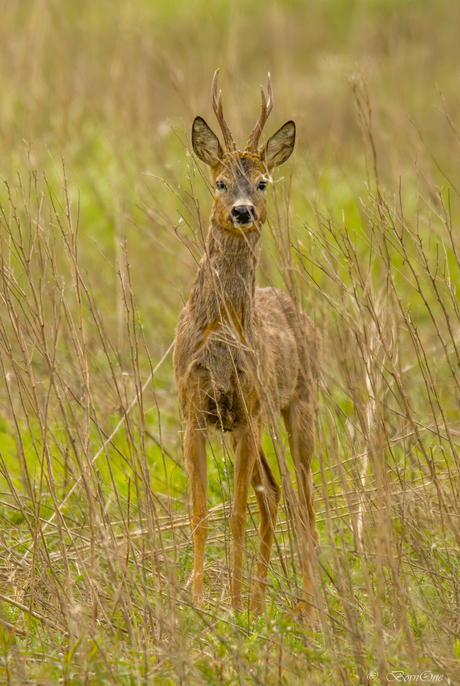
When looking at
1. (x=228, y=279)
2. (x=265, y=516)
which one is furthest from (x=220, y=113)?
(x=265, y=516)

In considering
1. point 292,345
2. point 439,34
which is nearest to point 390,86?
point 439,34

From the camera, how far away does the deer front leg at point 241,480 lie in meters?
3.90

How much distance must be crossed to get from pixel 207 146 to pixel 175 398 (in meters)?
3.00

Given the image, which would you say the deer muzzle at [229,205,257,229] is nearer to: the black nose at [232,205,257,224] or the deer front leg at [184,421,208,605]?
the black nose at [232,205,257,224]

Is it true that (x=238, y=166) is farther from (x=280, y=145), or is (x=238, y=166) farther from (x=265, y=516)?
(x=265, y=516)

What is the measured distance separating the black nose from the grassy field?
0.15 m

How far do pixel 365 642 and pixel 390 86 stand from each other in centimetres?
1375

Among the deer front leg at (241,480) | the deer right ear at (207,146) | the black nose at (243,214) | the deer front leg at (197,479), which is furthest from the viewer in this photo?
the deer right ear at (207,146)

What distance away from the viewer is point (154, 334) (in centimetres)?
816

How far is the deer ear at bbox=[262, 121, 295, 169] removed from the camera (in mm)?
4242

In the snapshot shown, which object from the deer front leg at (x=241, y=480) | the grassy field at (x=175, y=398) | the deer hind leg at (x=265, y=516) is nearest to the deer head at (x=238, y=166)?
the grassy field at (x=175, y=398)

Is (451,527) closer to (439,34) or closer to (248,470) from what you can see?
(248,470)

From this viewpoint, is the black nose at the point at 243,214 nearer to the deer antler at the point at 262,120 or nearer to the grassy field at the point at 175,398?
the grassy field at the point at 175,398

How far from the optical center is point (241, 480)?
4129 millimetres
